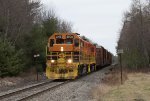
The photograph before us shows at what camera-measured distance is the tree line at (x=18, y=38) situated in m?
34.0

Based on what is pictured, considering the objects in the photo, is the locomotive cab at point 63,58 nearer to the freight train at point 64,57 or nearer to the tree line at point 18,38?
the freight train at point 64,57

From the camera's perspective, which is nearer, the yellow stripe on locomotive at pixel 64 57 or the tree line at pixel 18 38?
the yellow stripe on locomotive at pixel 64 57

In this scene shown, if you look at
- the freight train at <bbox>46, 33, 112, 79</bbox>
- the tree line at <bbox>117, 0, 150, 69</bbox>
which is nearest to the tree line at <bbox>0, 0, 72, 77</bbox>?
the freight train at <bbox>46, 33, 112, 79</bbox>

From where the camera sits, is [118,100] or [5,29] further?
[5,29]

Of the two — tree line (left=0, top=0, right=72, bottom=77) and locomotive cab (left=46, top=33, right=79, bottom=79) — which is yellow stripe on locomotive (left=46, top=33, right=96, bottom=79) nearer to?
locomotive cab (left=46, top=33, right=79, bottom=79)

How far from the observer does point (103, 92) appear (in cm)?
2069

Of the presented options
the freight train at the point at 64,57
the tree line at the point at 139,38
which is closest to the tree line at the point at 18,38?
the freight train at the point at 64,57

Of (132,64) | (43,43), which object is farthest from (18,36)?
(132,64)

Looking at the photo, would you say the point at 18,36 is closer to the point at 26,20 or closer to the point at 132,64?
the point at 26,20

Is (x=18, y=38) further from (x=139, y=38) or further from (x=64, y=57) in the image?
(x=139, y=38)

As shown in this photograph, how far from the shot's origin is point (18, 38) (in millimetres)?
41688

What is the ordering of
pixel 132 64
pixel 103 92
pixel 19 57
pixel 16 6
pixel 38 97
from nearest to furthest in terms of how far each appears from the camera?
pixel 38 97
pixel 103 92
pixel 19 57
pixel 16 6
pixel 132 64

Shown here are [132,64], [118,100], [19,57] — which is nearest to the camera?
[118,100]

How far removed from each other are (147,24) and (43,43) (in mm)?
18197
